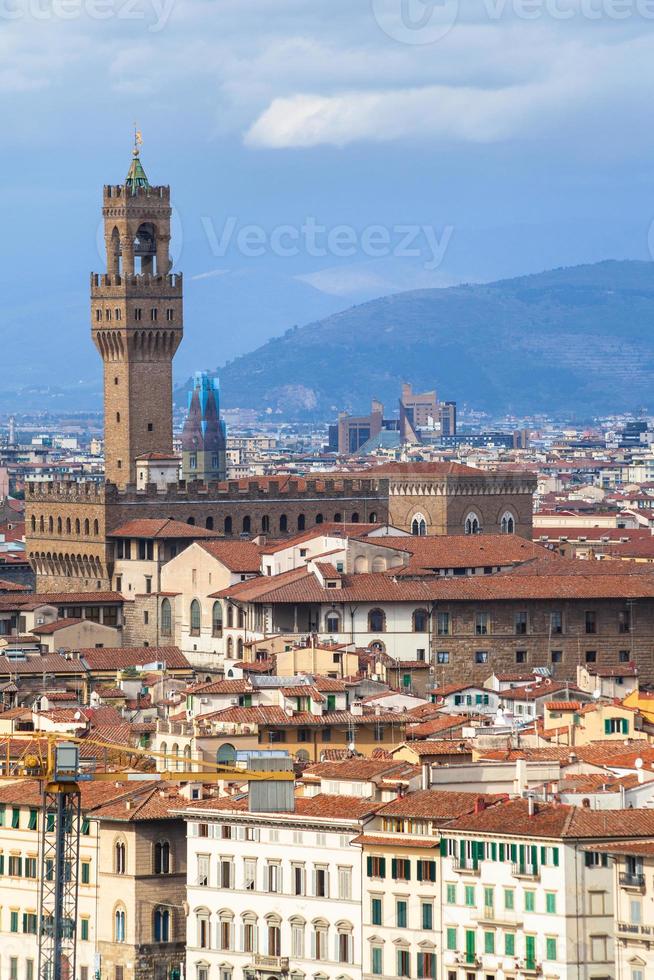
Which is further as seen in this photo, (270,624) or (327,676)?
(270,624)

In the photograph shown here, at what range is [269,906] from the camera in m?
45.8

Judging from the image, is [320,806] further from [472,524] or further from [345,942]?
[472,524]

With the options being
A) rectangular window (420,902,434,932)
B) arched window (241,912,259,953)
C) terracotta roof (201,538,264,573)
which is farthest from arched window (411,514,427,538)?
rectangular window (420,902,434,932)

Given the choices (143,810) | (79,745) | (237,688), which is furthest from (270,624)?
(143,810)

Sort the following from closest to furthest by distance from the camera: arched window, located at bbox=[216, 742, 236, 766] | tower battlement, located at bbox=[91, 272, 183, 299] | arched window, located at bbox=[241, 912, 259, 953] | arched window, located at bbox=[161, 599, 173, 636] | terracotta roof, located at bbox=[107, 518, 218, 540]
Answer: arched window, located at bbox=[241, 912, 259, 953] < arched window, located at bbox=[216, 742, 236, 766] < arched window, located at bbox=[161, 599, 173, 636] < terracotta roof, located at bbox=[107, 518, 218, 540] < tower battlement, located at bbox=[91, 272, 183, 299]

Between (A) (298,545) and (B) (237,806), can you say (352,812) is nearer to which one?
(B) (237,806)

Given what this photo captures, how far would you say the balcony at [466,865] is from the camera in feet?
141

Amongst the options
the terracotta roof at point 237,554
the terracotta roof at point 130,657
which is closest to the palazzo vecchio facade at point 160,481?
the terracotta roof at point 237,554

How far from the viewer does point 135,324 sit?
9956cm

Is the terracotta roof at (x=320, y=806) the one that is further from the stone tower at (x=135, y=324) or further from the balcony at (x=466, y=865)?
the stone tower at (x=135, y=324)

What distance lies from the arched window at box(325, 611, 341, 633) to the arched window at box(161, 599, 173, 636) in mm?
9213

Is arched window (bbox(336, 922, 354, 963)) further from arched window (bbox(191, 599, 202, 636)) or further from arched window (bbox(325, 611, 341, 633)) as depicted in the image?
arched window (bbox(191, 599, 202, 636))

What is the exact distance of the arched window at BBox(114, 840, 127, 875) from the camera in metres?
48.0

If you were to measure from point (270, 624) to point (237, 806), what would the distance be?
24855mm
